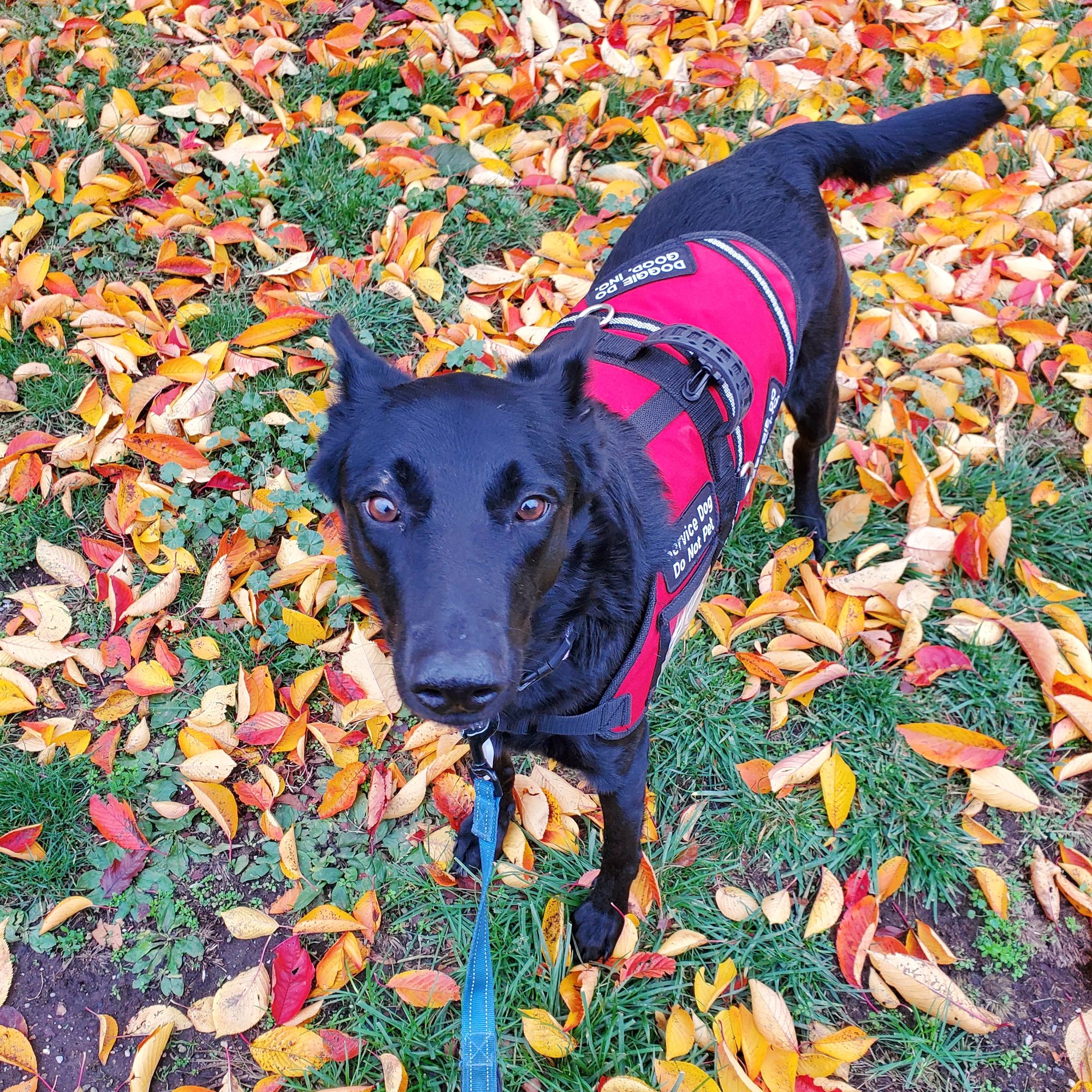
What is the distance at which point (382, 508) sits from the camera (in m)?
1.75

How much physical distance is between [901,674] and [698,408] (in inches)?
54.7

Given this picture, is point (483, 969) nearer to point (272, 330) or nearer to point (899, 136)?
point (272, 330)

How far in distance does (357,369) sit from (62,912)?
1.84 meters

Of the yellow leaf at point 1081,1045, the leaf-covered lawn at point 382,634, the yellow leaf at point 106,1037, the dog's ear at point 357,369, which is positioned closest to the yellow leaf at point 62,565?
the leaf-covered lawn at point 382,634

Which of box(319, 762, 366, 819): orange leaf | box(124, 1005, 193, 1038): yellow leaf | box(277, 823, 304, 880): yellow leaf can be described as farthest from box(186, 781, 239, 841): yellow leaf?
box(124, 1005, 193, 1038): yellow leaf

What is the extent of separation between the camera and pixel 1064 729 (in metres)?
2.81

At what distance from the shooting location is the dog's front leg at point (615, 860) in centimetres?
218

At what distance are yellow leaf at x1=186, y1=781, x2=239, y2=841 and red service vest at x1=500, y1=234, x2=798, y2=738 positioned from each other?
3.68 ft

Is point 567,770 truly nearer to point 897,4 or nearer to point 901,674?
point 901,674

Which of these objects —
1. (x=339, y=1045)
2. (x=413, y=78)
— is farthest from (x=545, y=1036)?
(x=413, y=78)

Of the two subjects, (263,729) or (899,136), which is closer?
(263,729)

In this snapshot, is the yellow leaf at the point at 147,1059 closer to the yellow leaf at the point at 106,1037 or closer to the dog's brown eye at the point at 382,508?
the yellow leaf at the point at 106,1037

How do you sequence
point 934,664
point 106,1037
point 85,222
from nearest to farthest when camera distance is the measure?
point 106,1037 < point 934,664 < point 85,222

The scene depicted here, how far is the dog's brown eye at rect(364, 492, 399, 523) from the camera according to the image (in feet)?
5.72
